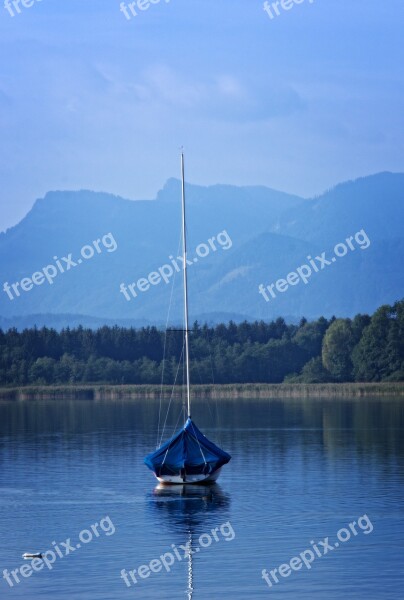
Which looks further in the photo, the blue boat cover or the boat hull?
the boat hull

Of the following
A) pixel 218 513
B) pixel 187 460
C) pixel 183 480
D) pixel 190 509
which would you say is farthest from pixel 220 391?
pixel 218 513

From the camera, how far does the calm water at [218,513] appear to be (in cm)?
3919

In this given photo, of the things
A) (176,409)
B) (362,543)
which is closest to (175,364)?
(176,409)

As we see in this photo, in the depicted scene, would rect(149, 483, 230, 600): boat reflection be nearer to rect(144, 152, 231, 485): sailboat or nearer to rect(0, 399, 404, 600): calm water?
rect(0, 399, 404, 600): calm water

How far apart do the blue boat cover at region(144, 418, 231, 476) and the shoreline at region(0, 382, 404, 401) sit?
311ft

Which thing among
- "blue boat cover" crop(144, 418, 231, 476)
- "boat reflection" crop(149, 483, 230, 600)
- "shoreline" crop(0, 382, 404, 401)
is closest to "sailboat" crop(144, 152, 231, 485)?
"blue boat cover" crop(144, 418, 231, 476)

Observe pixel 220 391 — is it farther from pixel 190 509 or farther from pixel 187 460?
pixel 190 509

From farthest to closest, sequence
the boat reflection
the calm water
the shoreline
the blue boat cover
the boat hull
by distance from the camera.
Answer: the shoreline → the boat hull → the blue boat cover → the boat reflection → the calm water

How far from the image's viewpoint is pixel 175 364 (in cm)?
18975

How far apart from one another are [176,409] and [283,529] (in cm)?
8262

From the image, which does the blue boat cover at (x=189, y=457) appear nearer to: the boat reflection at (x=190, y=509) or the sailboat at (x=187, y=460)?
the sailboat at (x=187, y=460)

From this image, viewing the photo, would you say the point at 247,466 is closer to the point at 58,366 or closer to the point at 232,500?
the point at 232,500

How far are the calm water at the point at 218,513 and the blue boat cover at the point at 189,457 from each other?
3.89 ft

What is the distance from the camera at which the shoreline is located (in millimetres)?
157000
